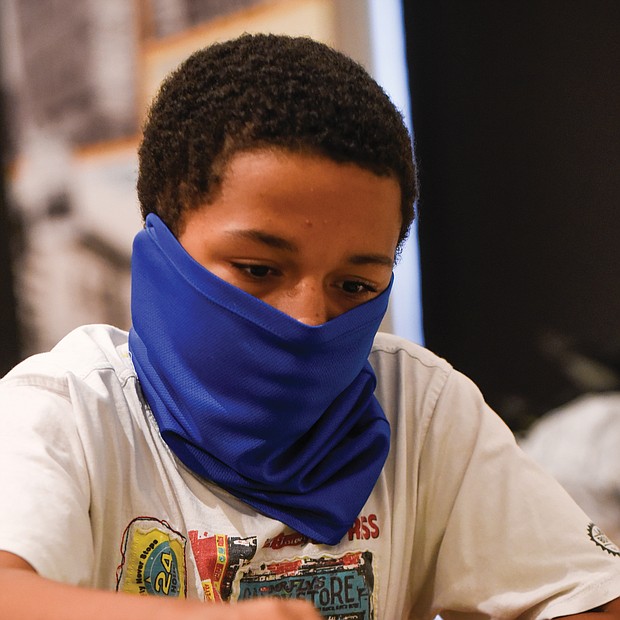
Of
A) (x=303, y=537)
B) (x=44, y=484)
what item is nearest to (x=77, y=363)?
(x=44, y=484)

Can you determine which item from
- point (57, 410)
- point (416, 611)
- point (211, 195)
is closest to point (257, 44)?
point (211, 195)

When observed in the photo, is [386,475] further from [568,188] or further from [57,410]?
[568,188]

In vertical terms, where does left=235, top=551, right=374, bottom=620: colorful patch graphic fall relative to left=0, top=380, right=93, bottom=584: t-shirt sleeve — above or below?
below

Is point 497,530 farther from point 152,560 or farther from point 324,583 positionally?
point 152,560

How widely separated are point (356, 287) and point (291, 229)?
123mm

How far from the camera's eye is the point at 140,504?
850 mm

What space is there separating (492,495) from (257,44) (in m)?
0.58

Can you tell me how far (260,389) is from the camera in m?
0.84

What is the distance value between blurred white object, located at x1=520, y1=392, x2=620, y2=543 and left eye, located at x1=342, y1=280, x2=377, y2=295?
176 cm

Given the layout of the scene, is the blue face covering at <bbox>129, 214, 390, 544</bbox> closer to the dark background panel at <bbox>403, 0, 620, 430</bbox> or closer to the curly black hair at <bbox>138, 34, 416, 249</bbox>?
the curly black hair at <bbox>138, 34, 416, 249</bbox>

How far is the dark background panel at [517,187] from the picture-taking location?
3.36 meters

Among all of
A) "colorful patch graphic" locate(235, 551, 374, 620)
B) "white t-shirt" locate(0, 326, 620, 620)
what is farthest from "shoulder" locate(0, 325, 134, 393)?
"colorful patch graphic" locate(235, 551, 374, 620)

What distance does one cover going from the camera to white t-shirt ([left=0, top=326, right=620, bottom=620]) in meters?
0.77

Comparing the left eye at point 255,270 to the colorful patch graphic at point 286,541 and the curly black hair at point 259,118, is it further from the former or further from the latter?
the colorful patch graphic at point 286,541
